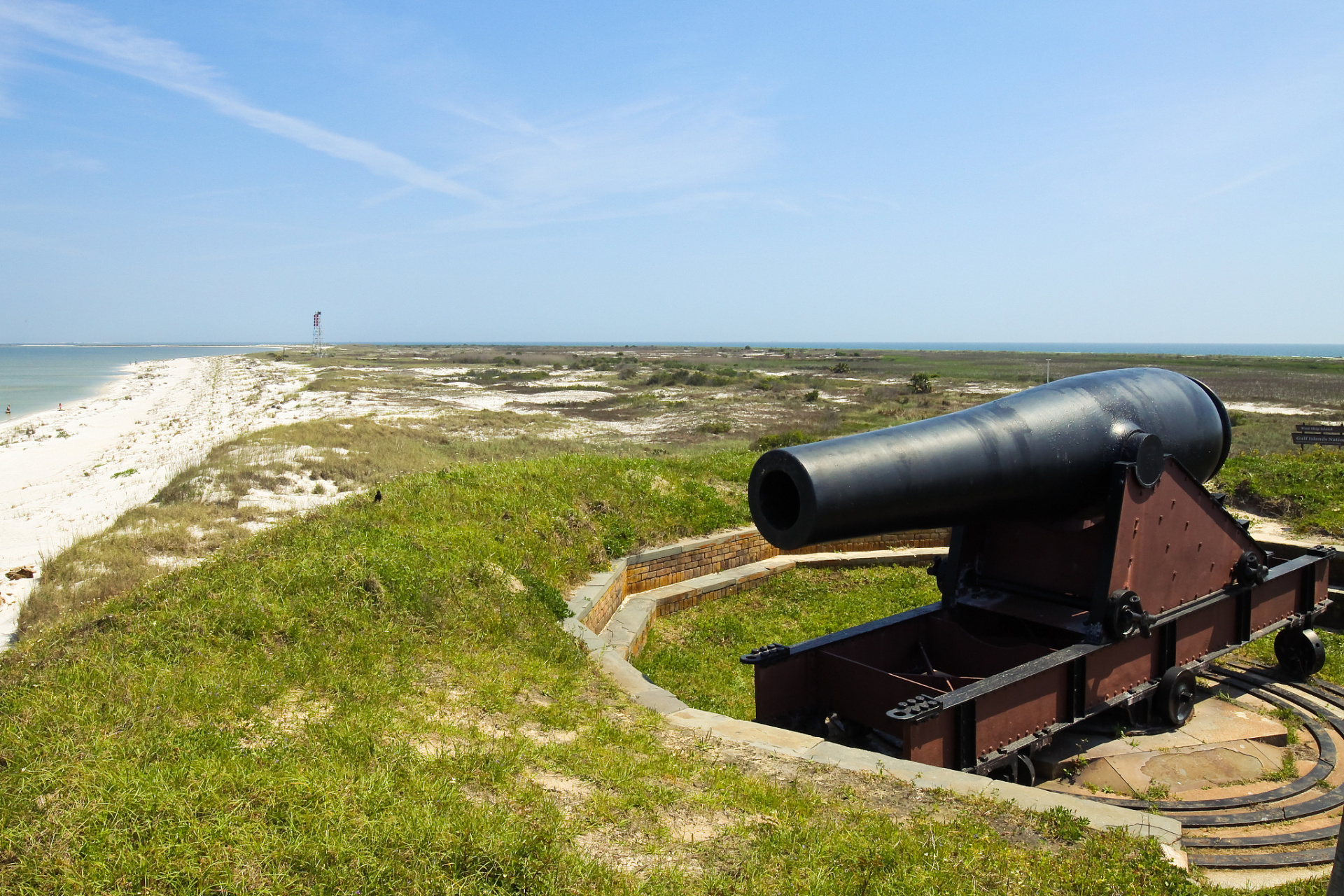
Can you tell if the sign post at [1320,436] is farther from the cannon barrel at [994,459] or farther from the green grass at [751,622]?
the cannon barrel at [994,459]

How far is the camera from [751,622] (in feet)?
22.6

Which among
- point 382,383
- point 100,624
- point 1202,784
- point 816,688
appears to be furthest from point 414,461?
point 382,383

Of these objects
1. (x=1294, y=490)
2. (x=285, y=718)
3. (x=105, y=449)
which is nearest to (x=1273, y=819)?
(x=285, y=718)

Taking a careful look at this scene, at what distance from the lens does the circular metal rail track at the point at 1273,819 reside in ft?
11.0

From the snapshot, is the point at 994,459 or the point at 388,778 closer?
the point at 388,778

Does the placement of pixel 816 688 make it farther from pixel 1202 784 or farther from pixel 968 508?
pixel 1202 784

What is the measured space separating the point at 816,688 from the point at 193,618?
3278 millimetres

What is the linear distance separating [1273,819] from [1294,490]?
277 inches

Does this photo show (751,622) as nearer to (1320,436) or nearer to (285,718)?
(285,718)

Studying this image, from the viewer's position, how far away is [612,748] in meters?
3.56

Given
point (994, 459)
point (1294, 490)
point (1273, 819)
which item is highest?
point (994, 459)

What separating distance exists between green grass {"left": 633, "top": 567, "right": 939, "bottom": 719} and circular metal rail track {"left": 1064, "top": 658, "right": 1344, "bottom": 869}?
90.2 inches

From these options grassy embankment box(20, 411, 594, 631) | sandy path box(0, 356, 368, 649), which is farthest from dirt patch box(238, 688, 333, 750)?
sandy path box(0, 356, 368, 649)

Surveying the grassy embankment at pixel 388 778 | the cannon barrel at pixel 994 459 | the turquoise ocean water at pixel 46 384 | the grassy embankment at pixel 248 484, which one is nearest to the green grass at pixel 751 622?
the grassy embankment at pixel 388 778
